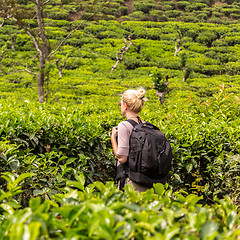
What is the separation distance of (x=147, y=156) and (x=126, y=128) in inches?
12.2

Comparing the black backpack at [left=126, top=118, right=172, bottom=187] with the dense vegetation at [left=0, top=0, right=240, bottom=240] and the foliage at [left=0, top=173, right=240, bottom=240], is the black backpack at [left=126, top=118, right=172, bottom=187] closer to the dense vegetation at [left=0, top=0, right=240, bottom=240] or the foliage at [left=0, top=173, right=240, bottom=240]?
the dense vegetation at [left=0, top=0, right=240, bottom=240]

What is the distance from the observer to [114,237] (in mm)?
855

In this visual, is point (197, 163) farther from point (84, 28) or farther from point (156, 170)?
point (84, 28)

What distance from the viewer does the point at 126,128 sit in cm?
223

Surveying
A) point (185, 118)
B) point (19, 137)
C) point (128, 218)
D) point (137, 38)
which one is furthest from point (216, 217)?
point (137, 38)

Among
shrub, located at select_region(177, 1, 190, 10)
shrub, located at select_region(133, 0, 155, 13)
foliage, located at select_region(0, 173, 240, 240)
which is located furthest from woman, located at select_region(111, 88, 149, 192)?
shrub, located at select_region(177, 1, 190, 10)

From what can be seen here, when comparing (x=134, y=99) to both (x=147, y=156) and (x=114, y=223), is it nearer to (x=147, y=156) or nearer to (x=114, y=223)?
(x=147, y=156)

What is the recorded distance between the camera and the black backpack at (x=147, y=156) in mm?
2080

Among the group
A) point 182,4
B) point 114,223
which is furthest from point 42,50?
point 182,4

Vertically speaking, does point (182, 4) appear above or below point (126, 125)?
above

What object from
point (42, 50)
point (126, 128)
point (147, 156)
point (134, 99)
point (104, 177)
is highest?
point (42, 50)

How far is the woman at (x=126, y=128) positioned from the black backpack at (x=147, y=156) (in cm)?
6

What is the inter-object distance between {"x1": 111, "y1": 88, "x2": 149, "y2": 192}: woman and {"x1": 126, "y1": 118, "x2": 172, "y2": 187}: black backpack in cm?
6

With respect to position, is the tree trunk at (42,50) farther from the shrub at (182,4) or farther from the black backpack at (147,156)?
the shrub at (182,4)
